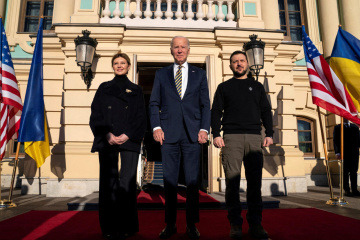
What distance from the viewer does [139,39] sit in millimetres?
5723

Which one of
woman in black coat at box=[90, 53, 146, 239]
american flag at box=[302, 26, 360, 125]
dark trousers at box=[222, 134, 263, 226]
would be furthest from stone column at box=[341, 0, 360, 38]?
woman in black coat at box=[90, 53, 146, 239]

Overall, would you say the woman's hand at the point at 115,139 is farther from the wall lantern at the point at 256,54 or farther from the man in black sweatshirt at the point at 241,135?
the wall lantern at the point at 256,54

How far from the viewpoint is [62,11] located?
6.75 metres

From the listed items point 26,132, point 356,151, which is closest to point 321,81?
point 356,151

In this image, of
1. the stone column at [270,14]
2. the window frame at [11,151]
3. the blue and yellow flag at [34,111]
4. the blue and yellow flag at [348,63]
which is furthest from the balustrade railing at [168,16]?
the window frame at [11,151]

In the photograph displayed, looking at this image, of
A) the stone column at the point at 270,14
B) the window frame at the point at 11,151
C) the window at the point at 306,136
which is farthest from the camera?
the window at the point at 306,136

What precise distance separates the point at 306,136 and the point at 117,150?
7.66 metres

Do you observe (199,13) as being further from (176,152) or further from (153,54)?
A: (176,152)

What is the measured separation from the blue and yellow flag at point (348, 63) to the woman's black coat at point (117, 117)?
3.85m

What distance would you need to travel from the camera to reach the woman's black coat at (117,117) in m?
2.32

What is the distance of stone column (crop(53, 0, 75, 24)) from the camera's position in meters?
6.69

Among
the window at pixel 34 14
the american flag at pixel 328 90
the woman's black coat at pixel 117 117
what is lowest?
the woman's black coat at pixel 117 117

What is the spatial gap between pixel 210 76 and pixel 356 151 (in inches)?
137

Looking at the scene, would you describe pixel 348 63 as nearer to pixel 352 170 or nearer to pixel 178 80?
pixel 352 170
